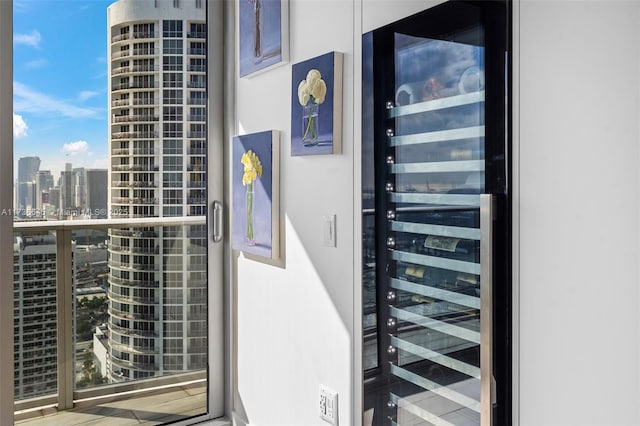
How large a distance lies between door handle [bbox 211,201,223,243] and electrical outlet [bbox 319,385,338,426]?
943 millimetres

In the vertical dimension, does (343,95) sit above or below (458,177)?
above

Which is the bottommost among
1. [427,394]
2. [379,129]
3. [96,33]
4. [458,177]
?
[427,394]

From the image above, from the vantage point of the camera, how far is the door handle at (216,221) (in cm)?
261

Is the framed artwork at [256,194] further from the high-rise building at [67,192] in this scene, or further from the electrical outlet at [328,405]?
the high-rise building at [67,192]

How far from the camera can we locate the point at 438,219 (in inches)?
58.4

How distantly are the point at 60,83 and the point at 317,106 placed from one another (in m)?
1.09

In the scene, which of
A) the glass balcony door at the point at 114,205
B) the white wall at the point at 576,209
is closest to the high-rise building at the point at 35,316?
the glass balcony door at the point at 114,205

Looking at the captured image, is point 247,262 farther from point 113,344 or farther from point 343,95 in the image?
point 343,95

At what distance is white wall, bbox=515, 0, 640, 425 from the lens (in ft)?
3.65

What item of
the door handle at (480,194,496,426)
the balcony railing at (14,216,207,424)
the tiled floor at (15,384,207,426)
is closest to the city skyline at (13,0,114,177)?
the balcony railing at (14,216,207,424)

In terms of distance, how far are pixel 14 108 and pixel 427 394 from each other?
1830mm

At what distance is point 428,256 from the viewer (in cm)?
152

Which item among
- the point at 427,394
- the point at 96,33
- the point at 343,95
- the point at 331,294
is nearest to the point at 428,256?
the point at 427,394

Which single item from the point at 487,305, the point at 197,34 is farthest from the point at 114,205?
the point at 487,305
